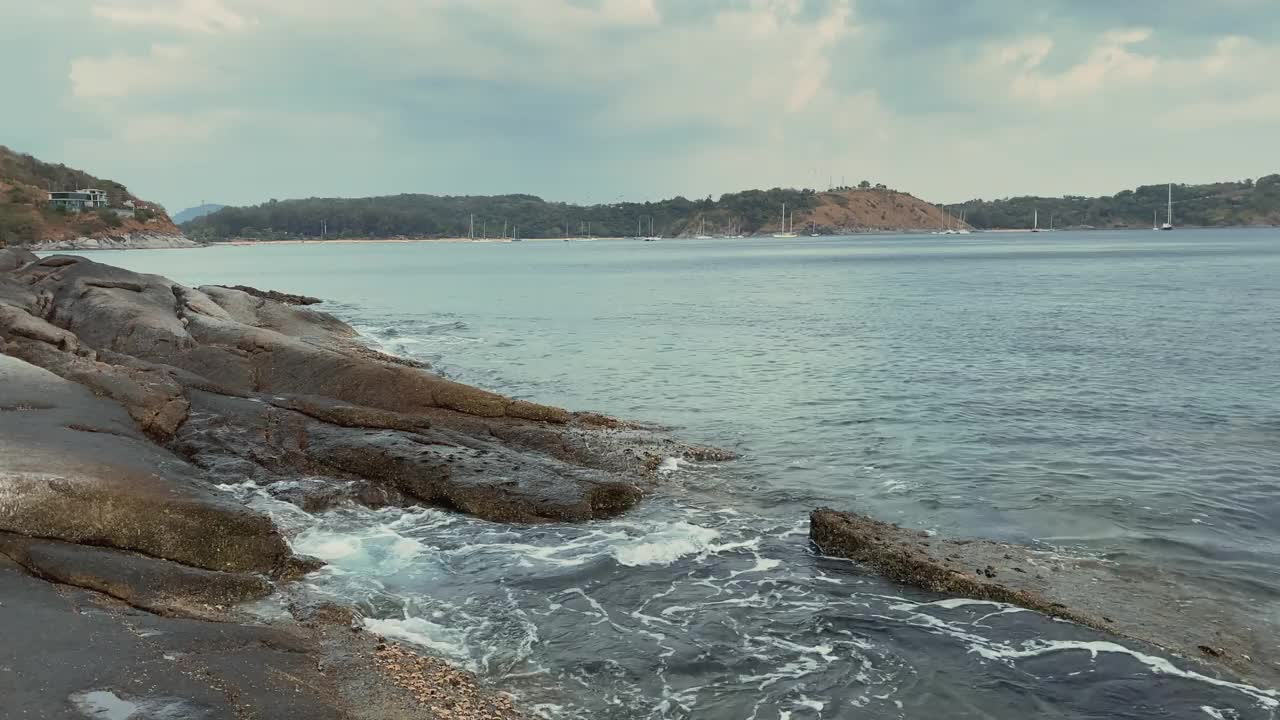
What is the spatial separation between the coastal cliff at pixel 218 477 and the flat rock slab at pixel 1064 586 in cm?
437

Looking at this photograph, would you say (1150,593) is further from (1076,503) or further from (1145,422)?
(1145,422)

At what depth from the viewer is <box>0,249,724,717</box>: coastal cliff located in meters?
8.15

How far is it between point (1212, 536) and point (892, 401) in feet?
40.7

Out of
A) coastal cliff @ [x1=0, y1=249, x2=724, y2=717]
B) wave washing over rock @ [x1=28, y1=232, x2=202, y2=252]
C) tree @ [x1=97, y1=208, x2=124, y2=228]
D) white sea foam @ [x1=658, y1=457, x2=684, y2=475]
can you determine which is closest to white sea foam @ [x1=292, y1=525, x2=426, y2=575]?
coastal cliff @ [x1=0, y1=249, x2=724, y2=717]

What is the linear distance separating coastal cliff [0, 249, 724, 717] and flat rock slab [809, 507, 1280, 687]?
172 inches

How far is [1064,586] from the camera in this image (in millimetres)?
11727

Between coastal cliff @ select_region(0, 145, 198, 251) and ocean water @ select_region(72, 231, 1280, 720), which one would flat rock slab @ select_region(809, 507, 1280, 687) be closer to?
ocean water @ select_region(72, 231, 1280, 720)

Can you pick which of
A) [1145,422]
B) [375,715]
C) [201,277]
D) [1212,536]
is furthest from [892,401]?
[201,277]

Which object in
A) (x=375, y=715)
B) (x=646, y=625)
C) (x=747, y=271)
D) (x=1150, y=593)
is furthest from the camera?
(x=747, y=271)

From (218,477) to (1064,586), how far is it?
14240 millimetres

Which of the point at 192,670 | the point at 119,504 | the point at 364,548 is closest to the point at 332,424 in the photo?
the point at 364,548

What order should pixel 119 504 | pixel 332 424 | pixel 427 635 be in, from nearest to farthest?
pixel 427 635 → pixel 119 504 → pixel 332 424

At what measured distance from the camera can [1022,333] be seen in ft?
142

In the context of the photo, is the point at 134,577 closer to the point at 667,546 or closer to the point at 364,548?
the point at 364,548
